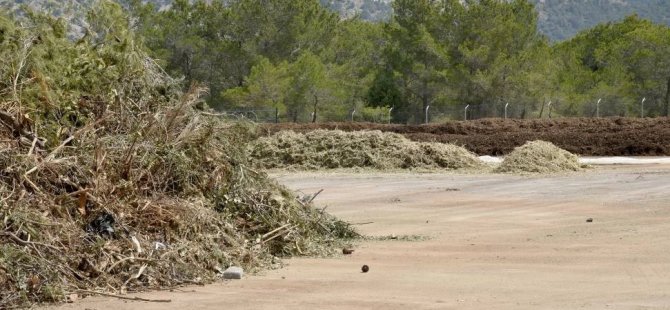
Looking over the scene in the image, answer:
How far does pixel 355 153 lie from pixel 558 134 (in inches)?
499

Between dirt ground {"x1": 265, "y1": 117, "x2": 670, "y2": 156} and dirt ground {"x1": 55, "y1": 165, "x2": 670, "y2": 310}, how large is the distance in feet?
52.0

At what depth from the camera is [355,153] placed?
32656mm

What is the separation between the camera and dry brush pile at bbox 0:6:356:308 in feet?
33.6

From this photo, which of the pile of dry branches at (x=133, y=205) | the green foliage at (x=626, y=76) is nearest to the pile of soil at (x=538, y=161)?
the pile of dry branches at (x=133, y=205)

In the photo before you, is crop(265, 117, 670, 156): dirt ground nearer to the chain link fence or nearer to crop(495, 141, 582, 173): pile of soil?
crop(495, 141, 582, 173): pile of soil

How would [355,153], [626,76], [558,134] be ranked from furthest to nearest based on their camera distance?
[626,76]
[558,134]
[355,153]

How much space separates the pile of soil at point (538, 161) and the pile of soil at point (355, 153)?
1.59m

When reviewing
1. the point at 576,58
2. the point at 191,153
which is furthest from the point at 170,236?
the point at 576,58

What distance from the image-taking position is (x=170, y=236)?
37.1 ft

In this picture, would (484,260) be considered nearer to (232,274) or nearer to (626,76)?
(232,274)

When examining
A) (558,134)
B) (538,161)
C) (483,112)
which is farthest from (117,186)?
(483,112)

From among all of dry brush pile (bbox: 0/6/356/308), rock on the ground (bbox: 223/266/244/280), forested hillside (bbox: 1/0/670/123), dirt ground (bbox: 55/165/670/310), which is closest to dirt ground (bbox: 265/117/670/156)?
forested hillside (bbox: 1/0/670/123)

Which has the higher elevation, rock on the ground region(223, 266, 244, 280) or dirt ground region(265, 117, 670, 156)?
dirt ground region(265, 117, 670, 156)

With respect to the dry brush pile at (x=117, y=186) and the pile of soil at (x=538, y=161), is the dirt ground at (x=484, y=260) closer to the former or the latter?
the dry brush pile at (x=117, y=186)
